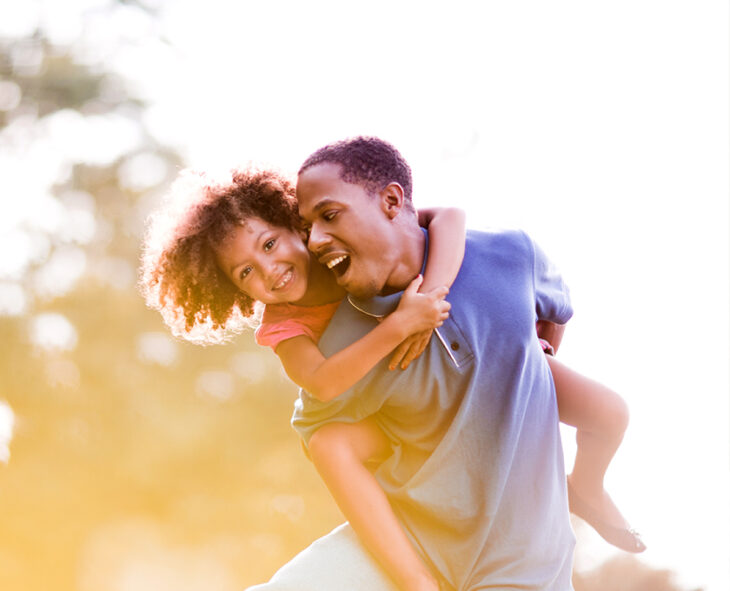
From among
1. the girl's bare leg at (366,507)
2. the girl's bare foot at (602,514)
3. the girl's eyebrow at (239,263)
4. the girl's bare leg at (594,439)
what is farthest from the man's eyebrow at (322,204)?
the girl's bare foot at (602,514)

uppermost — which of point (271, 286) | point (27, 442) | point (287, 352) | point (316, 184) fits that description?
point (316, 184)

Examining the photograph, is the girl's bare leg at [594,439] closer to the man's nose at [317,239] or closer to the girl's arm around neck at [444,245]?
the girl's arm around neck at [444,245]

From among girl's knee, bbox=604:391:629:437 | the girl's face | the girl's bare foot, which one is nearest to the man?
the girl's face

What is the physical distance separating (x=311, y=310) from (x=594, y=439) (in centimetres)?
93

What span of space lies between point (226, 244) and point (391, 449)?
72cm

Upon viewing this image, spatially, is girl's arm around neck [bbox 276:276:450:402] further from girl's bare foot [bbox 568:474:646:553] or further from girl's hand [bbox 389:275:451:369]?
girl's bare foot [bbox 568:474:646:553]

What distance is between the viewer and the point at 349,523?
2436 mm

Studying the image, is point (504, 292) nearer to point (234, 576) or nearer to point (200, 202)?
point (200, 202)

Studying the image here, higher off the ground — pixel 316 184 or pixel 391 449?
pixel 316 184

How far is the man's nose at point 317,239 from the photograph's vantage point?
2256 millimetres

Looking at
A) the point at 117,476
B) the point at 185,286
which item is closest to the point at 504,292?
the point at 185,286

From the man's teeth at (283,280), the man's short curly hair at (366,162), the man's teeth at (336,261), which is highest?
the man's short curly hair at (366,162)

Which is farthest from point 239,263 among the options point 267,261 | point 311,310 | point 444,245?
point 444,245

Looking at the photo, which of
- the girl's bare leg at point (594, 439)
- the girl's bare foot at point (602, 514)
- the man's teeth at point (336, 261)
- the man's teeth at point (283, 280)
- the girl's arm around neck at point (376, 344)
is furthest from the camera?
the girl's bare foot at point (602, 514)
